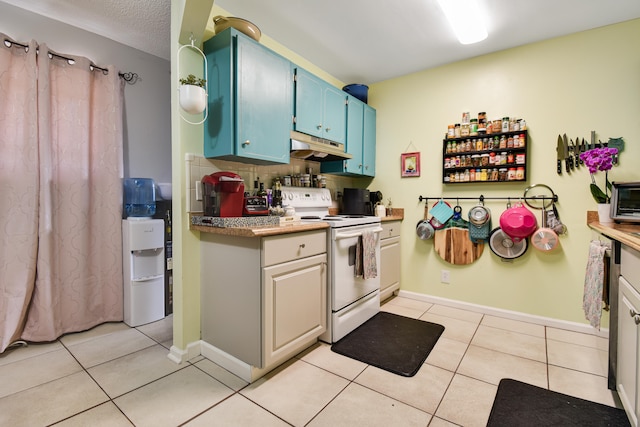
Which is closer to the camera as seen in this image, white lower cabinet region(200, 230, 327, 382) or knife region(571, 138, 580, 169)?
white lower cabinet region(200, 230, 327, 382)

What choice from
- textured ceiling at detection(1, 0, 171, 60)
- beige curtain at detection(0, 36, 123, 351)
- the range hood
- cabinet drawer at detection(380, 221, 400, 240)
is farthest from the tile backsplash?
textured ceiling at detection(1, 0, 171, 60)

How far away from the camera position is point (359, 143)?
316 cm

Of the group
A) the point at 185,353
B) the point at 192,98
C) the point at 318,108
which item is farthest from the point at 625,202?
the point at 185,353

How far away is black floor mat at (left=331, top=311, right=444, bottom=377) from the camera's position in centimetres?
190

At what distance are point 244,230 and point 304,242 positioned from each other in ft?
1.49

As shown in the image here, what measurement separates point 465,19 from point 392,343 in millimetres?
2458

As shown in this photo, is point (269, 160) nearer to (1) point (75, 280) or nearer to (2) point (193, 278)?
(2) point (193, 278)

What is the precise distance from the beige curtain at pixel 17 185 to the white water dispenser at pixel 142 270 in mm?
582

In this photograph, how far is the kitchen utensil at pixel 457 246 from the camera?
9.36 feet

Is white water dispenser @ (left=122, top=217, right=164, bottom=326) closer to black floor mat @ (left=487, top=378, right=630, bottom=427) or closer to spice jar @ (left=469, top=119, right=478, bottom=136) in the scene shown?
black floor mat @ (left=487, top=378, right=630, bottom=427)

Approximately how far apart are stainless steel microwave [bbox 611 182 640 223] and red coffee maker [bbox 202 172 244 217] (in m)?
2.44

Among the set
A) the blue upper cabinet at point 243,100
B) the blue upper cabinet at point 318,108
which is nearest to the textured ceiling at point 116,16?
the blue upper cabinet at point 243,100

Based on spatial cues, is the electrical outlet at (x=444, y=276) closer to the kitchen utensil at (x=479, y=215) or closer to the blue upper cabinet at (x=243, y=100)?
the kitchen utensil at (x=479, y=215)

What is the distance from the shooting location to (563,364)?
6.26ft
